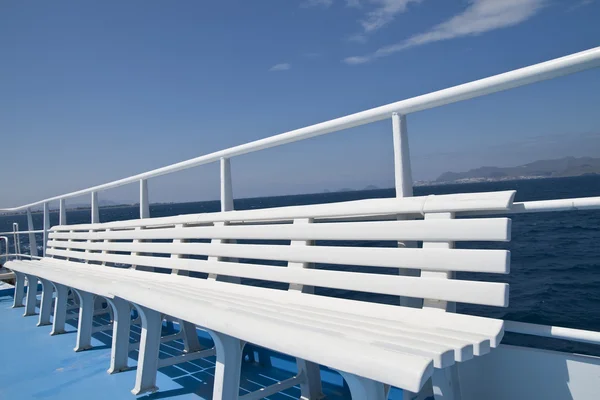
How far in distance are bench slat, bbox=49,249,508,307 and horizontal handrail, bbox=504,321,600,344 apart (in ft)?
0.53

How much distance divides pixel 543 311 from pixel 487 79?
1104 cm

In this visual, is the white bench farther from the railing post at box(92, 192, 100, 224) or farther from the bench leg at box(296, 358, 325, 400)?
the railing post at box(92, 192, 100, 224)

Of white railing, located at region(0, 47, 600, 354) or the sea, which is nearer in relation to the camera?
white railing, located at region(0, 47, 600, 354)

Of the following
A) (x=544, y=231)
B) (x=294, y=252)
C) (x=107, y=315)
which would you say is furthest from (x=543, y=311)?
(x=544, y=231)

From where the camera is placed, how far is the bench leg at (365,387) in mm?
1136

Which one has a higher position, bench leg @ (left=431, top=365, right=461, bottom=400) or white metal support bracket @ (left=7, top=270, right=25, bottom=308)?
bench leg @ (left=431, top=365, right=461, bottom=400)

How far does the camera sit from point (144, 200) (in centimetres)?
393

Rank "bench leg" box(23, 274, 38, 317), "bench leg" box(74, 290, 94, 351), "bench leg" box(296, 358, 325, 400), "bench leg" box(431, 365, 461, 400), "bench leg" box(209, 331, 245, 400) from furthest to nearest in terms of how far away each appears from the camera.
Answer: "bench leg" box(23, 274, 38, 317) < "bench leg" box(74, 290, 94, 351) < "bench leg" box(296, 358, 325, 400) < "bench leg" box(209, 331, 245, 400) < "bench leg" box(431, 365, 461, 400)

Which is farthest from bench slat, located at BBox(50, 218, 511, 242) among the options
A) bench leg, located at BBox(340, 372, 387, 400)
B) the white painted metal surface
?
bench leg, located at BBox(340, 372, 387, 400)

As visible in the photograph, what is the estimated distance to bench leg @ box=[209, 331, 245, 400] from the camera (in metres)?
1.69

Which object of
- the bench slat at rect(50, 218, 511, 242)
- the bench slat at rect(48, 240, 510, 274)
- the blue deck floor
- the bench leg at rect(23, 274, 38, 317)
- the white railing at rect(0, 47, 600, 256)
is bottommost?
the blue deck floor

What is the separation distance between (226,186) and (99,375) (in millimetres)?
1367

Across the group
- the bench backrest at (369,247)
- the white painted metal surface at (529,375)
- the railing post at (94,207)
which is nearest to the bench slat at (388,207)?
the bench backrest at (369,247)

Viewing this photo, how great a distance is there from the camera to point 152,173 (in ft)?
11.7
